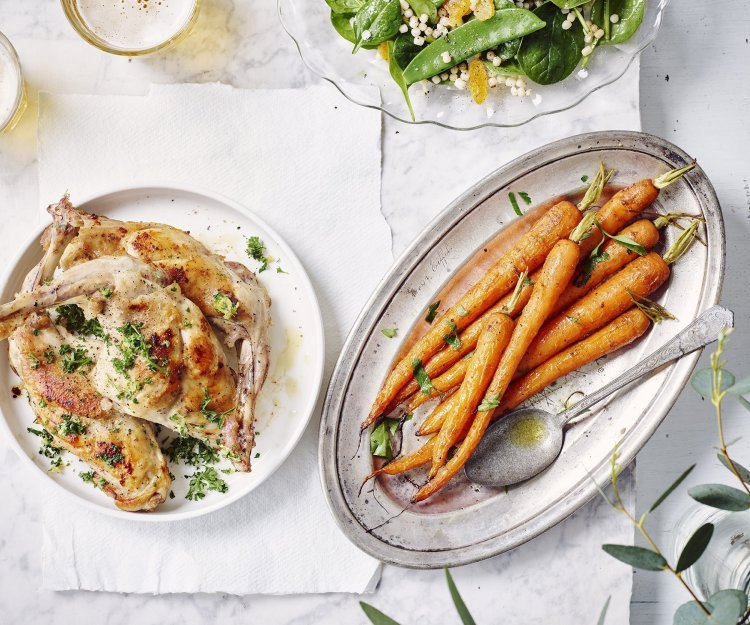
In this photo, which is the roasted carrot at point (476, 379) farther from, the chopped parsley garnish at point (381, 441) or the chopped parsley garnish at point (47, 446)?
the chopped parsley garnish at point (47, 446)

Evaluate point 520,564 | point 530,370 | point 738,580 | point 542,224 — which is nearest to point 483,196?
point 542,224

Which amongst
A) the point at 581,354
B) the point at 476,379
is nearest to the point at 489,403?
the point at 476,379

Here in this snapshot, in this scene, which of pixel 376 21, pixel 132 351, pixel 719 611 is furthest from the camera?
pixel 376 21

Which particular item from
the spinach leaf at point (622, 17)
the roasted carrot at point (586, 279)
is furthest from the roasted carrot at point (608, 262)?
the spinach leaf at point (622, 17)

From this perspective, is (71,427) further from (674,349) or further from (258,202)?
(674,349)

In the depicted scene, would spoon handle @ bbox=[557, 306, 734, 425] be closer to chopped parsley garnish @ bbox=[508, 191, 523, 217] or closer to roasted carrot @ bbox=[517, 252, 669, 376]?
roasted carrot @ bbox=[517, 252, 669, 376]

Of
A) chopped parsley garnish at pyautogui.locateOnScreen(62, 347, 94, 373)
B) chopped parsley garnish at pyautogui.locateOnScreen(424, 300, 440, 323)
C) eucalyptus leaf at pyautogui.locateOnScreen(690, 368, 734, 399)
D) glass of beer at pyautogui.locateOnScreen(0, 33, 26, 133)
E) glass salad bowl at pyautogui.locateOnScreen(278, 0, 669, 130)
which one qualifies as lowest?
chopped parsley garnish at pyautogui.locateOnScreen(62, 347, 94, 373)

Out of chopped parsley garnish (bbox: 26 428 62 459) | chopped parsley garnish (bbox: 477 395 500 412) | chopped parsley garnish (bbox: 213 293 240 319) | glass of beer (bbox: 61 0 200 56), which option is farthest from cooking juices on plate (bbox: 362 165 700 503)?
glass of beer (bbox: 61 0 200 56)
